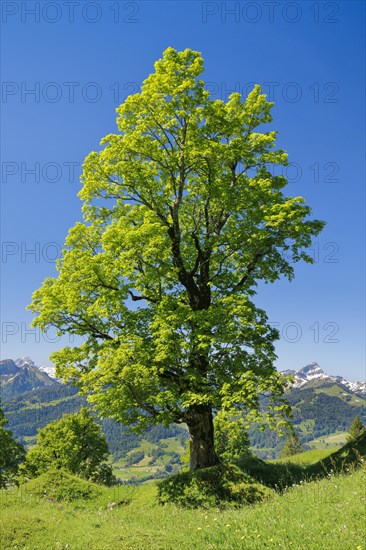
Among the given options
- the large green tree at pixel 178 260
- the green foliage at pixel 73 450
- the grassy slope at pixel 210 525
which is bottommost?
the green foliage at pixel 73 450

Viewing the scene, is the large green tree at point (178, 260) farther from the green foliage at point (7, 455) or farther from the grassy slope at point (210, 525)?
the green foliage at point (7, 455)

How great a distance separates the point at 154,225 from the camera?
64.7 feet

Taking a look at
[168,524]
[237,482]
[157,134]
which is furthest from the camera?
[157,134]

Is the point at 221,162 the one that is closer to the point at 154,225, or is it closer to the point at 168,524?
the point at 154,225

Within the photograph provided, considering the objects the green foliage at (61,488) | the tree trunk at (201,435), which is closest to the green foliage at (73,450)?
the green foliage at (61,488)

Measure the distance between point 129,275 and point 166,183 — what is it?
6.12 meters

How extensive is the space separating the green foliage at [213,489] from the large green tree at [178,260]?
1789 mm

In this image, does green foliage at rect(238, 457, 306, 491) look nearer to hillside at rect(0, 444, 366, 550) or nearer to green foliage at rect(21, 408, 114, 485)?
hillside at rect(0, 444, 366, 550)

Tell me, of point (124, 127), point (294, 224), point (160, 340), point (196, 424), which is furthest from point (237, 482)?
point (124, 127)

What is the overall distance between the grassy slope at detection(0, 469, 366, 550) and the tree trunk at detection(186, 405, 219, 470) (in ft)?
11.7

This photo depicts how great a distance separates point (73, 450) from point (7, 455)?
384 inches

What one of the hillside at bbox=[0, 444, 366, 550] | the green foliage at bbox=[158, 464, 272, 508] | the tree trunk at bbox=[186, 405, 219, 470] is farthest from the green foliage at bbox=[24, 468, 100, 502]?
the tree trunk at bbox=[186, 405, 219, 470]

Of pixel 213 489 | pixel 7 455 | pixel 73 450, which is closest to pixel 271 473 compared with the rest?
pixel 213 489

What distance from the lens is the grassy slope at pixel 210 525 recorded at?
31.2 ft
